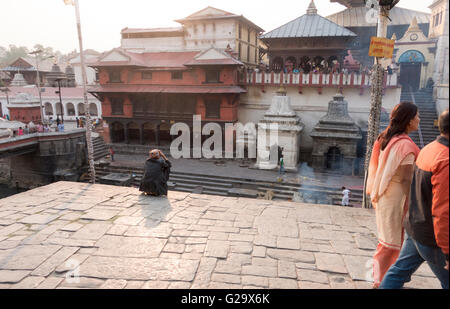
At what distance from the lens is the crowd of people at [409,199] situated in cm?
219

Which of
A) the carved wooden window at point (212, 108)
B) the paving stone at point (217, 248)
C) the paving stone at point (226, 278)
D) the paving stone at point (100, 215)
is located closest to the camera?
the paving stone at point (226, 278)

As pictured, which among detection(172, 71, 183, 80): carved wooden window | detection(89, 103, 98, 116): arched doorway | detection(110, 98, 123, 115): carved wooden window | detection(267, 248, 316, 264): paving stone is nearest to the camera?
detection(267, 248, 316, 264): paving stone

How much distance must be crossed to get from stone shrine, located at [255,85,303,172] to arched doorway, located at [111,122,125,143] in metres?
13.1

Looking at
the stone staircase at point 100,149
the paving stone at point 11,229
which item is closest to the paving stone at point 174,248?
the paving stone at point 11,229

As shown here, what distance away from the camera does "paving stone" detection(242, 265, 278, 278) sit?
375cm

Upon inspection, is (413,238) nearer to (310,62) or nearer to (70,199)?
(70,199)

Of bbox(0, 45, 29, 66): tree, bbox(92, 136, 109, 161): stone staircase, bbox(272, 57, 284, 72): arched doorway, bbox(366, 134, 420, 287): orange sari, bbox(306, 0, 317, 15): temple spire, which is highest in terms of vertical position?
bbox(0, 45, 29, 66): tree

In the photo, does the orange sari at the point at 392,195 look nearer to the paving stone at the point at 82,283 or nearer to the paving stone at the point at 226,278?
the paving stone at the point at 226,278

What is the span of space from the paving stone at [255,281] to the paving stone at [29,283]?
95.3 inches

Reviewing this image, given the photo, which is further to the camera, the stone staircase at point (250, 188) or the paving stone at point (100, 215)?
the stone staircase at point (250, 188)

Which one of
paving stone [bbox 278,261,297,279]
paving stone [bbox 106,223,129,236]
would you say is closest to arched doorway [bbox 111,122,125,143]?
paving stone [bbox 106,223,129,236]

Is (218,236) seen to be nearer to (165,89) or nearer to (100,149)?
(165,89)

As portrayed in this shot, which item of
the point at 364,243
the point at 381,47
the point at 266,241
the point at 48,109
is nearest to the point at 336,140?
the point at 381,47

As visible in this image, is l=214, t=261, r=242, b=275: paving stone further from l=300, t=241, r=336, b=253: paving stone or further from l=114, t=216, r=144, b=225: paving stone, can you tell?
l=114, t=216, r=144, b=225: paving stone
